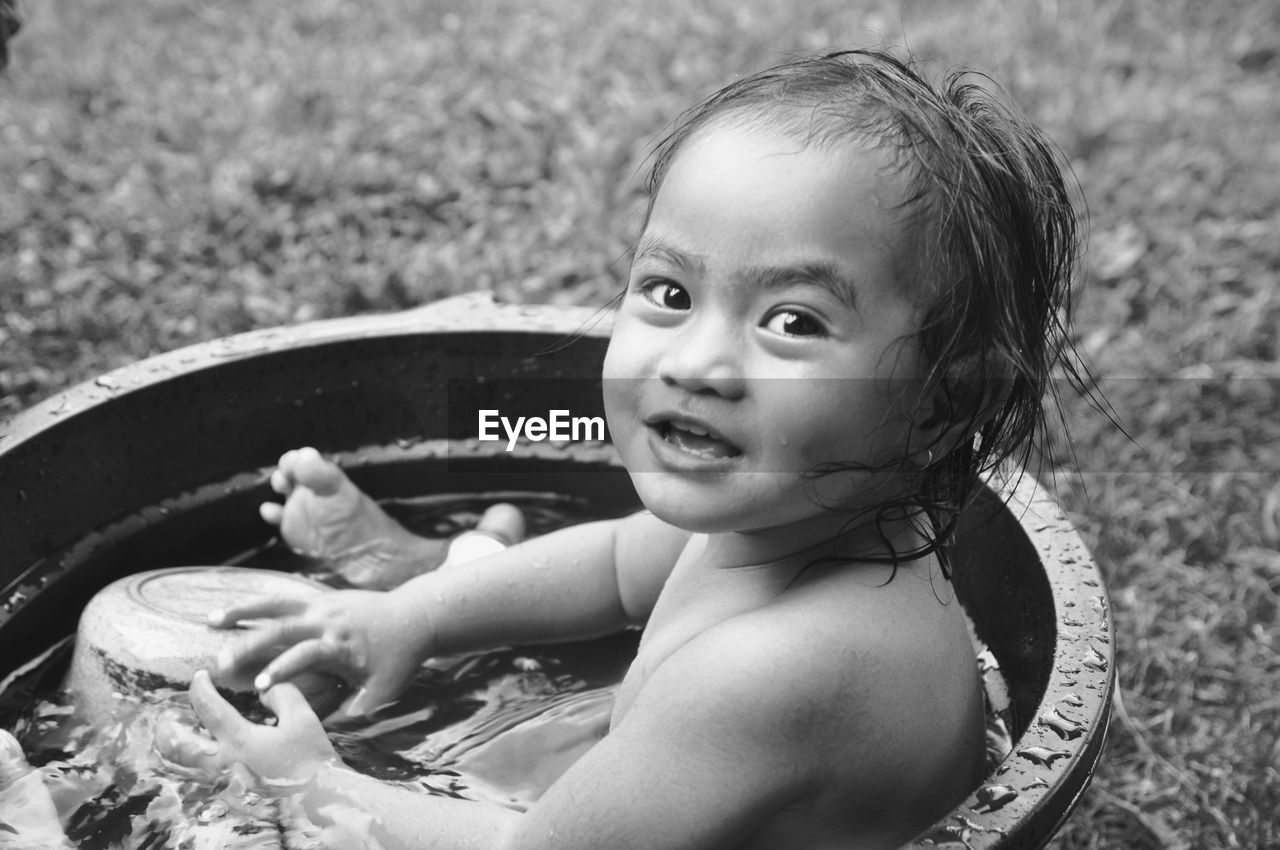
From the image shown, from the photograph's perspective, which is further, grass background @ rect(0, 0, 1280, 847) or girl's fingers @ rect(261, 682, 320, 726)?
grass background @ rect(0, 0, 1280, 847)

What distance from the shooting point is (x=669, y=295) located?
4.66 feet

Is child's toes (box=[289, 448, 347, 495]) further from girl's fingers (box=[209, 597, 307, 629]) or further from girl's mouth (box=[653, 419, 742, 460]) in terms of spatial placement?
girl's mouth (box=[653, 419, 742, 460])

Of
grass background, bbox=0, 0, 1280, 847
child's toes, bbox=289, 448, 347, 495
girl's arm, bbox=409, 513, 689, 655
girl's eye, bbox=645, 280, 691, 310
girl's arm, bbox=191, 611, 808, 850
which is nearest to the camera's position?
girl's arm, bbox=191, 611, 808, 850

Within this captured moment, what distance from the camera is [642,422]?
1.42 meters

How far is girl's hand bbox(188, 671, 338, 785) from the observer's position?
1.62m

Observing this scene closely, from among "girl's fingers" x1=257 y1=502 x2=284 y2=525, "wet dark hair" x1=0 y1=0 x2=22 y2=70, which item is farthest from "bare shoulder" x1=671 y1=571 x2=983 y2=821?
"wet dark hair" x1=0 y1=0 x2=22 y2=70

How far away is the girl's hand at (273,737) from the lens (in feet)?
5.31

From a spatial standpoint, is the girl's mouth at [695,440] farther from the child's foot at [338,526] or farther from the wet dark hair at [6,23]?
the wet dark hair at [6,23]

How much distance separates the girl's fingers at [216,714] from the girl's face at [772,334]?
24.6 inches

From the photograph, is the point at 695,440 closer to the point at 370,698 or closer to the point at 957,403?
the point at 957,403

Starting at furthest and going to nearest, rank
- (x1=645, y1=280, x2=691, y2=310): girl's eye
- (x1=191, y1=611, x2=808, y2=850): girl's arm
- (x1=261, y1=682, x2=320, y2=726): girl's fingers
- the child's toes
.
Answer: the child's toes, (x1=261, y1=682, x2=320, y2=726): girl's fingers, (x1=645, y1=280, x2=691, y2=310): girl's eye, (x1=191, y1=611, x2=808, y2=850): girl's arm

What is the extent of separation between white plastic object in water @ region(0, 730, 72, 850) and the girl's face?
81 cm

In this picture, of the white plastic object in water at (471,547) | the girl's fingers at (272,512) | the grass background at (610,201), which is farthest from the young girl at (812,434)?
the grass background at (610,201)

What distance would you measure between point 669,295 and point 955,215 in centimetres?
30
